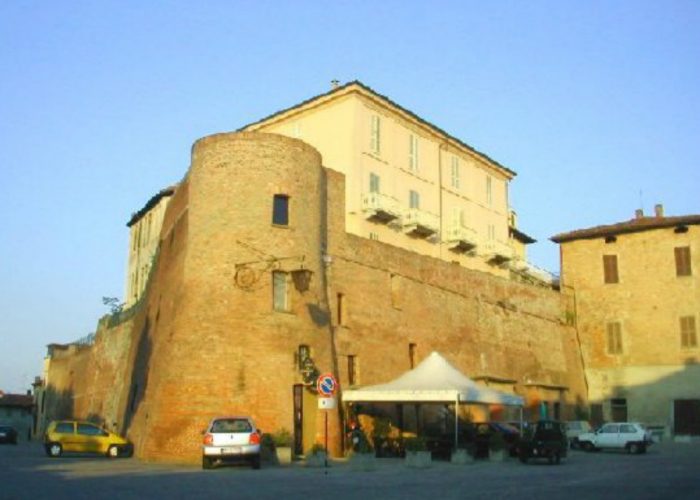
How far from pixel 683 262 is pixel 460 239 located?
1326 centimetres

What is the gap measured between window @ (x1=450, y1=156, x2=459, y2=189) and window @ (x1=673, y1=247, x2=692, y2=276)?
13.7 meters

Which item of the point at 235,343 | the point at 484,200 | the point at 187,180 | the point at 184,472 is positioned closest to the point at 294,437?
the point at 235,343

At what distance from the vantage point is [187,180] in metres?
32.0

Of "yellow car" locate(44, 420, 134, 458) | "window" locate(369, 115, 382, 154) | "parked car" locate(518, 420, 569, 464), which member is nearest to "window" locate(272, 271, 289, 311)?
"yellow car" locate(44, 420, 134, 458)

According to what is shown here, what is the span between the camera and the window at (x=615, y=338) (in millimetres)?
48000

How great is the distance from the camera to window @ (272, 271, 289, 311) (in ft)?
92.9

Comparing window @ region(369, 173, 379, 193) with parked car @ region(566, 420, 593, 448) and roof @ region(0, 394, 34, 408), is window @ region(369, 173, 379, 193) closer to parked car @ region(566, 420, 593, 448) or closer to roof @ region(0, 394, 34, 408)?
parked car @ region(566, 420, 593, 448)

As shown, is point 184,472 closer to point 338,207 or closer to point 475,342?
point 338,207

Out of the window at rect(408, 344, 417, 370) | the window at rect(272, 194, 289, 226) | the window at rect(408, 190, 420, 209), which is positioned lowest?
the window at rect(408, 344, 417, 370)

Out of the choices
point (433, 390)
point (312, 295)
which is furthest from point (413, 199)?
point (433, 390)

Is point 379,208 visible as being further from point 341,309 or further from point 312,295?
point 312,295

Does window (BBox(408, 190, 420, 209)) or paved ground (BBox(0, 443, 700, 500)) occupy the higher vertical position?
window (BBox(408, 190, 420, 209))

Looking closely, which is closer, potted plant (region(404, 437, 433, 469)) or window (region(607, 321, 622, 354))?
potted plant (region(404, 437, 433, 469))

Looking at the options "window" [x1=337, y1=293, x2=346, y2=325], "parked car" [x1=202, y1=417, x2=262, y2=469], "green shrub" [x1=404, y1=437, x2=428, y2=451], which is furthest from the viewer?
"window" [x1=337, y1=293, x2=346, y2=325]
